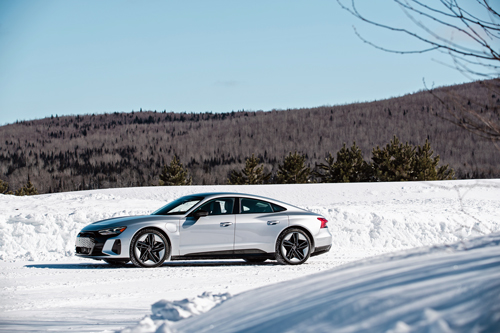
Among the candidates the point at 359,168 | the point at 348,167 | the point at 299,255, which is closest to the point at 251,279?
the point at 299,255

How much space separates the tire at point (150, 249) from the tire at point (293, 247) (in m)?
2.21

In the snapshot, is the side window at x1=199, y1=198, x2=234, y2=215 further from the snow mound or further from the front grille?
the snow mound

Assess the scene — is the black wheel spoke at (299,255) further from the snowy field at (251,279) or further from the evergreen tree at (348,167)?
the evergreen tree at (348,167)

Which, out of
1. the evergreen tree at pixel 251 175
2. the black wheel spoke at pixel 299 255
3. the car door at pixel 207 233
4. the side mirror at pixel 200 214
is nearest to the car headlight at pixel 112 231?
the car door at pixel 207 233

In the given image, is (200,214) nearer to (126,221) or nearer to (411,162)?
(126,221)

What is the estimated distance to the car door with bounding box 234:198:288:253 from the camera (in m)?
9.85

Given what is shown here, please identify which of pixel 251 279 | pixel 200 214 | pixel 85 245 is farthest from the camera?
pixel 85 245

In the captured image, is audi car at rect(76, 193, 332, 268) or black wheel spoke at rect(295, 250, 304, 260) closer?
audi car at rect(76, 193, 332, 268)

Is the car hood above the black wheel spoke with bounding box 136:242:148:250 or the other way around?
above

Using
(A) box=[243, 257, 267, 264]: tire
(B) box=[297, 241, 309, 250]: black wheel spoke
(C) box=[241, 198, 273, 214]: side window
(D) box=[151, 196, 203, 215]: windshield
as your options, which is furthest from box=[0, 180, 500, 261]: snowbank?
(A) box=[243, 257, 267, 264]: tire

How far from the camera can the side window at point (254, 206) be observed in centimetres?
1016

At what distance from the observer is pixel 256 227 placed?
9.92 metres

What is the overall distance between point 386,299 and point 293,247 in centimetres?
755

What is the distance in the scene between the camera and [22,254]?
12.5m
